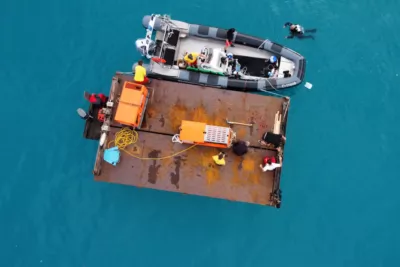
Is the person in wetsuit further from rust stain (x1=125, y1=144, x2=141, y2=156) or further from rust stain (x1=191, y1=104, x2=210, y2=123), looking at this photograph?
rust stain (x1=125, y1=144, x2=141, y2=156)

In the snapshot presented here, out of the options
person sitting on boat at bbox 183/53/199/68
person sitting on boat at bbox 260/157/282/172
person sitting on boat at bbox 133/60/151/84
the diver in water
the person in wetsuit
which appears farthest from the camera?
the diver in water

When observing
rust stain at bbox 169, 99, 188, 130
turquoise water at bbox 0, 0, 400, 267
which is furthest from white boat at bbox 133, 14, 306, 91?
rust stain at bbox 169, 99, 188, 130

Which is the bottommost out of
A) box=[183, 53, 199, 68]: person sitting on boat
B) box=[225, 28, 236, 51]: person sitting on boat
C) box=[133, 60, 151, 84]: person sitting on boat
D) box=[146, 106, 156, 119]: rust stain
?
box=[146, 106, 156, 119]: rust stain

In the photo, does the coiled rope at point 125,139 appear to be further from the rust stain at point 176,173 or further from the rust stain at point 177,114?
the rust stain at point 177,114

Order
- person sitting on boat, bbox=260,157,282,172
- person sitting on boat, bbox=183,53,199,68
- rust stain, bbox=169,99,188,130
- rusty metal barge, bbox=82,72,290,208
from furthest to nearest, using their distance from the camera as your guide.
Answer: person sitting on boat, bbox=183,53,199,68 < rust stain, bbox=169,99,188,130 < rusty metal barge, bbox=82,72,290,208 < person sitting on boat, bbox=260,157,282,172

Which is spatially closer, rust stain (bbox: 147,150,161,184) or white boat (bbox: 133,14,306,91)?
rust stain (bbox: 147,150,161,184)

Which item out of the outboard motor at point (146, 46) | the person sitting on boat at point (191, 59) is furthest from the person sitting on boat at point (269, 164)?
the outboard motor at point (146, 46)

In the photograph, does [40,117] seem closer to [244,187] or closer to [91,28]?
[91,28]
